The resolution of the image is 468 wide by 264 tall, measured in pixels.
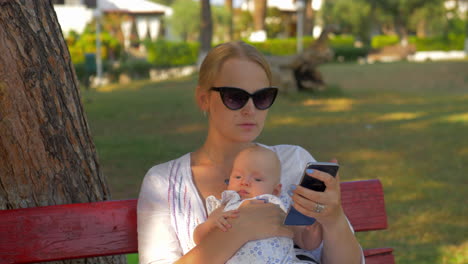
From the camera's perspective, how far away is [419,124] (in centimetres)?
Result: 1412

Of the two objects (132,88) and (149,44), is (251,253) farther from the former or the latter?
(149,44)

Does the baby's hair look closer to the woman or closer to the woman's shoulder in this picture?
the woman

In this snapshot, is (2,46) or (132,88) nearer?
(2,46)

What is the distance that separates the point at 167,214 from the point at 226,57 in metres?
0.66

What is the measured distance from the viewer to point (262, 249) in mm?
2545

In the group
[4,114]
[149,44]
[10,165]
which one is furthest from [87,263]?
[149,44]

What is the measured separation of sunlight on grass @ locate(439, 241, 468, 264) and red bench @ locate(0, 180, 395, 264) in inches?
146

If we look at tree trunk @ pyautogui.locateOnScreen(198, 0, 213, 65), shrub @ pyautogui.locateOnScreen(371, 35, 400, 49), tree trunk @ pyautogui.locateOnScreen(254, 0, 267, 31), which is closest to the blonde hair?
tree trunk @ pyautogui.locateOnScreen(198, 0, 213, 65)

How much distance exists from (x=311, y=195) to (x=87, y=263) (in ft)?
4.63

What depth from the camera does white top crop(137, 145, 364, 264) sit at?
2662mm

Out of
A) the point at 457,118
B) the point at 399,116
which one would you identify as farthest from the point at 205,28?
the point at 457,118

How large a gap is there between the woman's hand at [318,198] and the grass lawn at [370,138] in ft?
11.4

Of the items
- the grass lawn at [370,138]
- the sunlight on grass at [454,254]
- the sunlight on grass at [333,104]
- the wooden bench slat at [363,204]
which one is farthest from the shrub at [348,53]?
the wooden bench slat at [363,204]

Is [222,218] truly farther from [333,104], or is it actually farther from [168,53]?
[168,53]
